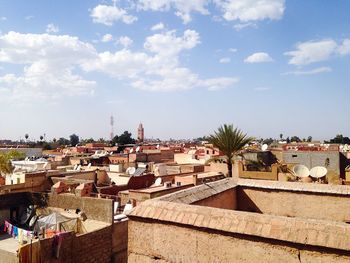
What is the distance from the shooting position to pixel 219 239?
4.50m

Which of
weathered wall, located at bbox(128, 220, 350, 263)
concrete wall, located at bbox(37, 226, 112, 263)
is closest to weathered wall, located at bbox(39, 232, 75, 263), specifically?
concrete wall, located at bbox(37, 226, 112, 263)

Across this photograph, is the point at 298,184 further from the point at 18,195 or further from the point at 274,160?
the point at 274,160

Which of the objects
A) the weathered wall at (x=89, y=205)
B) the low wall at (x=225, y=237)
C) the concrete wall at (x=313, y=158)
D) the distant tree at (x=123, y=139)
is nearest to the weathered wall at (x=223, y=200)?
the low wall at (x=225, y=237)

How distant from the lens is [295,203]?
7.12 m

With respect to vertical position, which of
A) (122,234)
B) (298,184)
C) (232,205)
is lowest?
(122,234)

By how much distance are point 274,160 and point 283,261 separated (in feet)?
101

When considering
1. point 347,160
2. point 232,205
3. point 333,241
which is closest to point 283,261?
point 333,241

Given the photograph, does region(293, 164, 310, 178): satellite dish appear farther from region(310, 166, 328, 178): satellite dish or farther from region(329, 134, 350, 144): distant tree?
region(329, 134, 350, 144): distant tree

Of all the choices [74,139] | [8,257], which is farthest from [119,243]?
[74,139]

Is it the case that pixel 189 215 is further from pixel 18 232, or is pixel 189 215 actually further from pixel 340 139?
pixel 340 139

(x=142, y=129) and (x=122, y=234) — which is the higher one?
(x=142, y=129)

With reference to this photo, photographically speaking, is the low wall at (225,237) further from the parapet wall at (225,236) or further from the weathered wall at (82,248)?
the weathered wall at (82,248)

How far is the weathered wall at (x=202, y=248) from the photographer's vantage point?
401 centimetres

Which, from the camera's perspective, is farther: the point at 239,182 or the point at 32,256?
the point at 32,256
